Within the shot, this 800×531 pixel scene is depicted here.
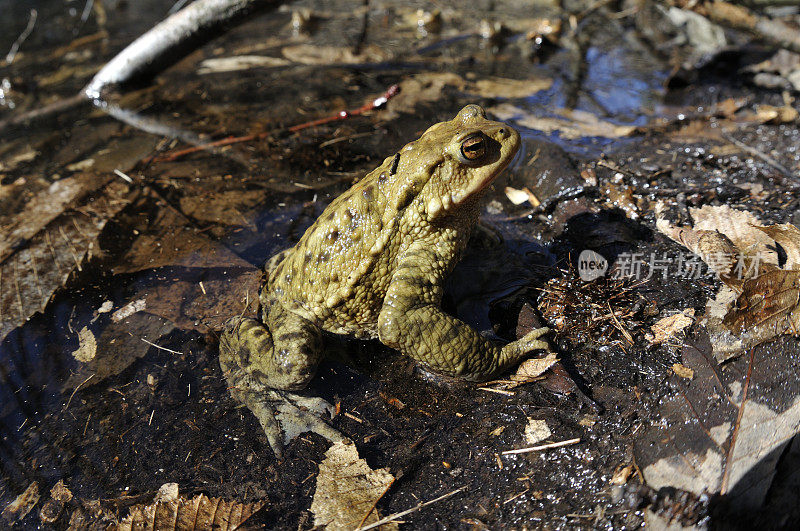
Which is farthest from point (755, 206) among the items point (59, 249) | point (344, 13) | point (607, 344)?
point (344, 13)

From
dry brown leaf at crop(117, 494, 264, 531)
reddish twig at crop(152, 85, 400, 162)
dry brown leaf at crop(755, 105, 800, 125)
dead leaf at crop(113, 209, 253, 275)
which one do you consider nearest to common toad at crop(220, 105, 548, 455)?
dry brown leaf at crop(117, 494, 264, 531)

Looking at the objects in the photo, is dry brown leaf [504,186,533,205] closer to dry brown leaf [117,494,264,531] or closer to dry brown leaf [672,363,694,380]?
dry brown leaf [672,363,694,380]

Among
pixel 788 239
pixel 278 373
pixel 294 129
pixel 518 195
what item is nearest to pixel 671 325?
pixel 788 239

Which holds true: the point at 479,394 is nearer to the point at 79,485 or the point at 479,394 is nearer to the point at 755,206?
the point at 79,485

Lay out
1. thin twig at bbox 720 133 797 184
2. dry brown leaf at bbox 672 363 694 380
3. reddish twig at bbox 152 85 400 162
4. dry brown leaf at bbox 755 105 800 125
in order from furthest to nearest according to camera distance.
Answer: reddish twig at bbox 152 85 400 162, dry brown leaf at bbox 755 105 800 125, thin twig at bbox 720 133 797 184, dry brown leaf at bbox 672 363 694 380

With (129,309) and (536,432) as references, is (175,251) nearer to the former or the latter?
(129,309)
